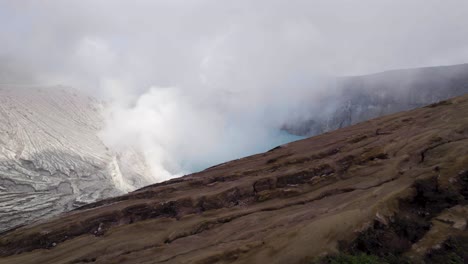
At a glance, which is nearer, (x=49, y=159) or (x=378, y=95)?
(x=49, y=159)

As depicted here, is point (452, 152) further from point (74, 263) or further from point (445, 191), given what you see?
point (74, 263)

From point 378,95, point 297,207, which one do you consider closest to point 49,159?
point 297,207

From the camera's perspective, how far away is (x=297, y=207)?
15.2 m

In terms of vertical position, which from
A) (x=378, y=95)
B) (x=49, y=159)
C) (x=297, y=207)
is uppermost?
(x=49, y=159)

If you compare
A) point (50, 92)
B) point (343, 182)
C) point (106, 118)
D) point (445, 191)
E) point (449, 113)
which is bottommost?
point (445, 191)

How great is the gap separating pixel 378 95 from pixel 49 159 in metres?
55.1

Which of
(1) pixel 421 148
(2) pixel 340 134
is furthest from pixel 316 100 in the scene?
(1) pixel 421 148

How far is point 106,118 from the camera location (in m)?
76.6

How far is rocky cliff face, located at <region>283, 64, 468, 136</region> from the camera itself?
206ft

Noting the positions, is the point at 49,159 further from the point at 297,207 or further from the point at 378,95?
the point at 378,95

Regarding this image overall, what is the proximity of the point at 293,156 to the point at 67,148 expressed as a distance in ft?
161

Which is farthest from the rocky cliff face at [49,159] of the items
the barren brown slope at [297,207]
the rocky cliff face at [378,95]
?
the rocky cliff face at [378,95]

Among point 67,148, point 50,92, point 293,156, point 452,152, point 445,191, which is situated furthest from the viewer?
point 50,92

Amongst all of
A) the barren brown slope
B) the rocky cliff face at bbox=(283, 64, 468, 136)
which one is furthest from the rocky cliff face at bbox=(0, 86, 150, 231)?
the rocky cliff face at bbox=(283, 64, 468, 136)
